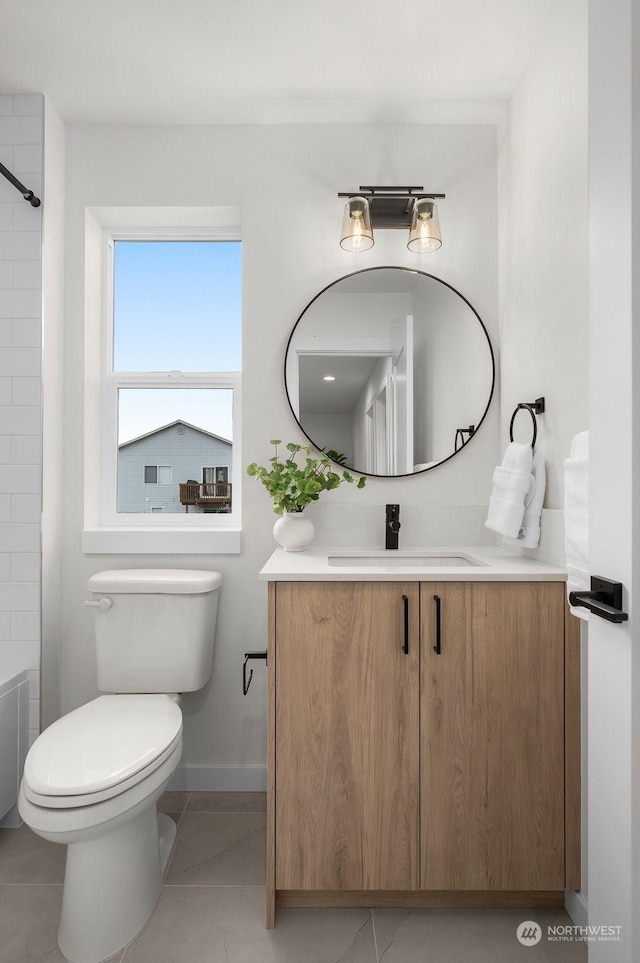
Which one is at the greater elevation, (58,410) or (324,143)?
(324,143)

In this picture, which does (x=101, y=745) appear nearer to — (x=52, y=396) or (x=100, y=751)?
(x=100, y=751)

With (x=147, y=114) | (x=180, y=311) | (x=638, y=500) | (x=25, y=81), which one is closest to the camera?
(x=638, y=500)

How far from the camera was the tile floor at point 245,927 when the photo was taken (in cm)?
136

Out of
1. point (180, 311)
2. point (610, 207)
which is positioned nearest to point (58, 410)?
point (180, 311)

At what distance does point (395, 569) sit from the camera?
4.89 feet

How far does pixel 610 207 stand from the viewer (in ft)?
3.15

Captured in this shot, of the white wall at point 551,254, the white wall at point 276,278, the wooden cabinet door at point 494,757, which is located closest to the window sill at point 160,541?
the white wall at point 276,278

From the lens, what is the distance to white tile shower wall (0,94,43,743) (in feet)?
6.39

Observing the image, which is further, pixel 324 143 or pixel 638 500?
pixel 324 143

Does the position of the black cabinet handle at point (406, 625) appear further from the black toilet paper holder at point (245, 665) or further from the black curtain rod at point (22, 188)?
the black curtain rod at point (22, 188)

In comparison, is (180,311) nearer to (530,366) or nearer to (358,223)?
(358,223)

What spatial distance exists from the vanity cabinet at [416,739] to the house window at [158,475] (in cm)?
99

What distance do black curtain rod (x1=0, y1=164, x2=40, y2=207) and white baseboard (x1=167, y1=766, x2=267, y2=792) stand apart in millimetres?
2054

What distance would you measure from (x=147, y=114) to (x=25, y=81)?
394mm
